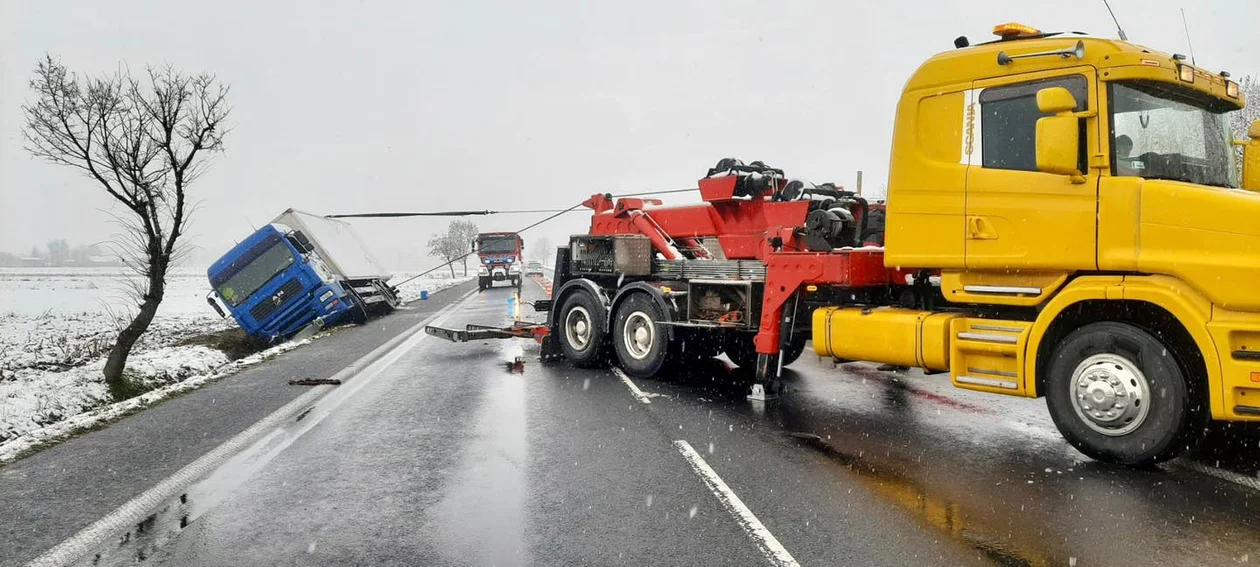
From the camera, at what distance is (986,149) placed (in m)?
5.70

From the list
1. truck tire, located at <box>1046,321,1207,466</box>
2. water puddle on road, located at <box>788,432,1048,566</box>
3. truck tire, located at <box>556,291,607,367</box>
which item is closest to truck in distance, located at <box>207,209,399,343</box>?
truck tire, located at <box>556,291,607,367</box>

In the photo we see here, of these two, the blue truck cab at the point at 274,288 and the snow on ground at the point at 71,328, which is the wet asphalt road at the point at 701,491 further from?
the blue truck cab at the point at 274,288

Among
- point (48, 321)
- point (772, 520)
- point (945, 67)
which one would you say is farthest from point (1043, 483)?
point (48, 321)

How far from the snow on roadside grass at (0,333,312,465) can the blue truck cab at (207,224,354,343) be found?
304cm

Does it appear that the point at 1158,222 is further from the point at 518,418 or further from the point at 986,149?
the point at 518,418

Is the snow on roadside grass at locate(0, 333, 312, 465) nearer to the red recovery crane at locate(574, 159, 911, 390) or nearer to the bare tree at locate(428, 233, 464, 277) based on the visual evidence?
the red recovery crane at locate(574, 159, 911, 390)

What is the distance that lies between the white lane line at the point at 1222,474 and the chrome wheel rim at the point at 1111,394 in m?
0.59

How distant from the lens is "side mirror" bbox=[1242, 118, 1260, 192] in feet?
19.5

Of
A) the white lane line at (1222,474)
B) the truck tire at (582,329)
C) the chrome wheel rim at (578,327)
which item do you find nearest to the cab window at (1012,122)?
the white lane line at (1222,474)

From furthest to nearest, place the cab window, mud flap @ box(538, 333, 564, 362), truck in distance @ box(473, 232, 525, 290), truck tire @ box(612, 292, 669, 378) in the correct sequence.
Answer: truck in distance @ box(473, 232, 525, 290), mud flap @ box(538, 333, 564, 362), truck tire @ box(612, 292, 669, 378), the cab window

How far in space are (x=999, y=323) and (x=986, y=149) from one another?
134 centimetres

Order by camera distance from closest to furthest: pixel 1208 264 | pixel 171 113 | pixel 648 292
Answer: pixel 1208 264 → pixel 648 292 → pixel 171 113

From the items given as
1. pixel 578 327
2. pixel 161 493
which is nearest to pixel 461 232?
pixel 578 327

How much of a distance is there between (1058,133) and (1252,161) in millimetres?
2420
